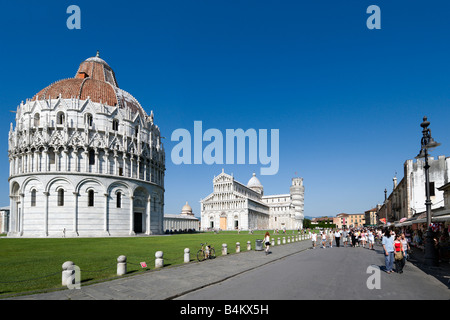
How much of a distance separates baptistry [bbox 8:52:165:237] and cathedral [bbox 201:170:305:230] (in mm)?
61219

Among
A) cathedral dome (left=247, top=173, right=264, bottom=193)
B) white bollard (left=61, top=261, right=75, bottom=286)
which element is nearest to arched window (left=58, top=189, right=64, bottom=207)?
white bollard (left=61, top=261, right=75, bottom=286)

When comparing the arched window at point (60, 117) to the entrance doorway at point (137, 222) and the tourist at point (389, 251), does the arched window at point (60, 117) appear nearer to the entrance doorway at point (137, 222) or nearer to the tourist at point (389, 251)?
the entrance doorway at point (137, 222)

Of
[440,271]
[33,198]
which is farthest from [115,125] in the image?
[440,271]

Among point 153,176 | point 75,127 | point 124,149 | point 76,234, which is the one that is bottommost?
point 76,234

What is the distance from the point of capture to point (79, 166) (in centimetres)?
4216

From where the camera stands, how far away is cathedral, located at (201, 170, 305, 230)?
109m

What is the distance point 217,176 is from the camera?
117m
